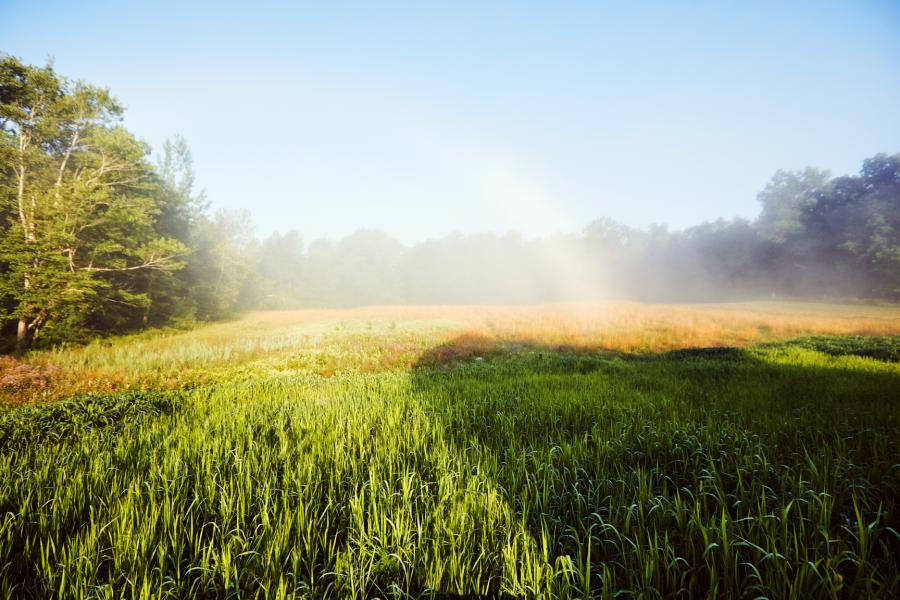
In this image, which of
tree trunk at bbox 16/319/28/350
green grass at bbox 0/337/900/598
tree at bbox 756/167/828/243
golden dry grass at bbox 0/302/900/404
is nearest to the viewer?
green grass at bbox 0/337/900/598

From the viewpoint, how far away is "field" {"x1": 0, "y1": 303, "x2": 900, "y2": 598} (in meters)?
1.72

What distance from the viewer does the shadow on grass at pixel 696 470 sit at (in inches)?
68.4

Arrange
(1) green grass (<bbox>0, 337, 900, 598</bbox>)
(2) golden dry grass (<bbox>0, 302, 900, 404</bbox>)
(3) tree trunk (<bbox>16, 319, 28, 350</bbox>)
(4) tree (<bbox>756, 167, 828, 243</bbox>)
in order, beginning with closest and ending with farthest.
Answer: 1. (1) green grass (<bbox>0, 337, 900, 598</bbox>)
2. (2) golden dry grass (<bbox>0, 302, 900, 404</bbox>)
3. (3) tree trunk (<bbox>16, 319, 28, 350</bbox>)
4. (4) tree (<bbox>756, 167, 828, 243</bbox>)

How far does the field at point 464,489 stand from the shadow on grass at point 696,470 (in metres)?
0.03

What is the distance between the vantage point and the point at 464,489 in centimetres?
250

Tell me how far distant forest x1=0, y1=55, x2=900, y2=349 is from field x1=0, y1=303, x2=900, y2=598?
965 cm

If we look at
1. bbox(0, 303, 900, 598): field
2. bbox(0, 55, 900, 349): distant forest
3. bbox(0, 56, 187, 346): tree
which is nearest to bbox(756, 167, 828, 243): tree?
bbox(0, 55, 900, 349): distant forest

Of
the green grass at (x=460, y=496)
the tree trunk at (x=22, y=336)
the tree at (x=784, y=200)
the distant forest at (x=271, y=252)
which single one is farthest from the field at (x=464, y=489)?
the tree at (x=784, y=200)

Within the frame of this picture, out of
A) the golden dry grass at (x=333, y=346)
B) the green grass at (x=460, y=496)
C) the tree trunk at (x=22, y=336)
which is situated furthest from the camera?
the tree trunk at (x=22, y=336)

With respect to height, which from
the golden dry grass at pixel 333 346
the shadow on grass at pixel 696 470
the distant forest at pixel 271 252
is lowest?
the golden dry grass at pixel 333 346

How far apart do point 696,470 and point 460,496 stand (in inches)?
92.0

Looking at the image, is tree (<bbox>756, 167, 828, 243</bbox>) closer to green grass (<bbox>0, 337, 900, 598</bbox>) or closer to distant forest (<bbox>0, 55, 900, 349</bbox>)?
distant forest (<bbox>0, 55, 900, 349</bbox>)

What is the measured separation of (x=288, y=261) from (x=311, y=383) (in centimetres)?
6725

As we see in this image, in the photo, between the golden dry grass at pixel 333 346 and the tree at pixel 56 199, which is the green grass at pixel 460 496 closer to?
the golden dry grass at pixel 333 346
